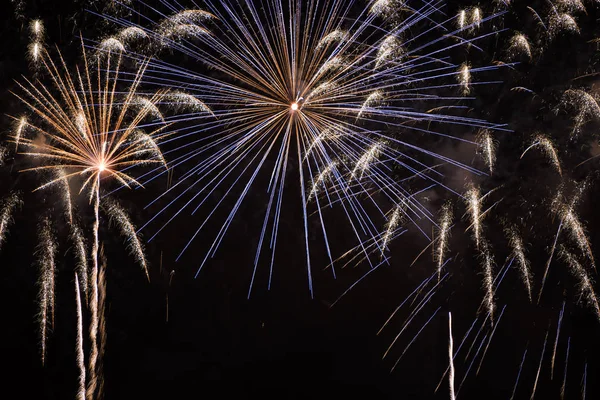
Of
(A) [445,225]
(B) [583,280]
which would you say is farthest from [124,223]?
(B) [583,280]

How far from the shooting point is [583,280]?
10844 mm

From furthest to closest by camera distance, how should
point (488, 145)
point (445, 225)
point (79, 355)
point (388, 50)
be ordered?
point (79, 355) < point (445, 225) < point (488, 145) < point (388, 50)

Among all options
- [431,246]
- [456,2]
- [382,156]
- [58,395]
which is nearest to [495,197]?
[431,246]

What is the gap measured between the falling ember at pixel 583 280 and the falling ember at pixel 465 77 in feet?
14.7

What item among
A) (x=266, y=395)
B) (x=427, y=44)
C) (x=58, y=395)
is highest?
(x=427, y=44)

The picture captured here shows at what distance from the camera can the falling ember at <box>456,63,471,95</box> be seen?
10.3m

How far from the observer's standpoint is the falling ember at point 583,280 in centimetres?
1055

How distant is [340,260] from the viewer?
13117 millimetres

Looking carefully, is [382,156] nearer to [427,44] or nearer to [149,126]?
[427,44]

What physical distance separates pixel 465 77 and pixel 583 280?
578 centimetres

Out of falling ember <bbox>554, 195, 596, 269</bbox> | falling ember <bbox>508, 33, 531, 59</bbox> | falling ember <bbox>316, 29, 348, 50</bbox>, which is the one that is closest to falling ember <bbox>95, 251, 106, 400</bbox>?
falling ember <bbox>316, 29, 348, 50</bbox>

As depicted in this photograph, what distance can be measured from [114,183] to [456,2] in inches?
377

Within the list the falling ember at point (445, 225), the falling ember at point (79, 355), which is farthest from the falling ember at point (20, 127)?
the falling ember at point (445, 225)

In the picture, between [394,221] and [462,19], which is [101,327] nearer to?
[394,221]
